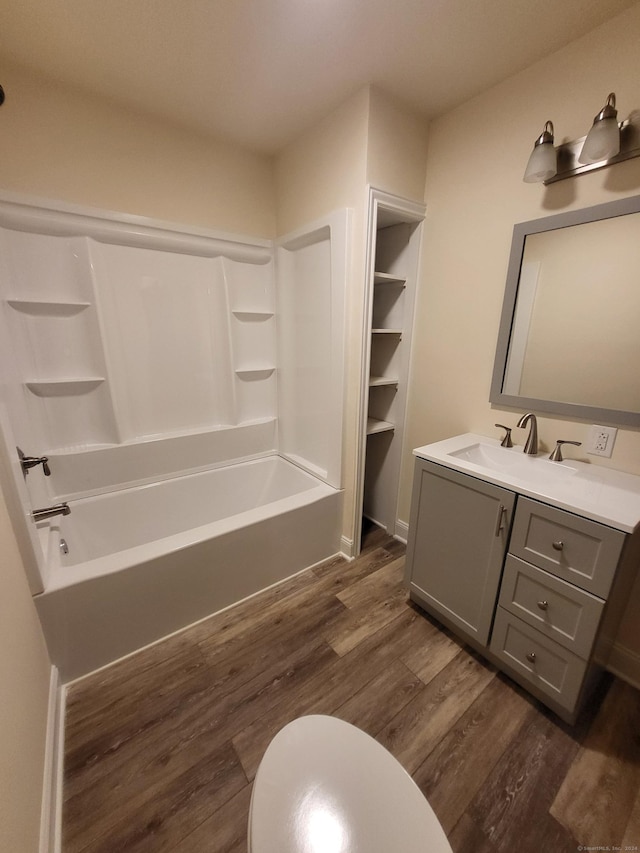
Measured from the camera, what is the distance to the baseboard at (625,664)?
1374 millimetres

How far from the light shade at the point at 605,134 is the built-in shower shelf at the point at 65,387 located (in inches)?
93.8

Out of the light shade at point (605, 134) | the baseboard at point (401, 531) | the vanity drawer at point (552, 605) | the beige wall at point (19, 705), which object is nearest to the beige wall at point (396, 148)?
the light shade at point (605, 134)

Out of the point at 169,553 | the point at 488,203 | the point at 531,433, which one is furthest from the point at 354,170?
the point at 169,553

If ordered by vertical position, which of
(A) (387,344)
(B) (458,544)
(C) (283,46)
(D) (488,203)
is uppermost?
(C) (283,46)

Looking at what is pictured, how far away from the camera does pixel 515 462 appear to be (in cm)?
151

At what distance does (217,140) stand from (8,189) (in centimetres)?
112

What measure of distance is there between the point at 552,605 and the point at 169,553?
1532 mm

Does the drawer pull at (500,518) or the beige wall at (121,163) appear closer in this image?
the drawer pull at (500,518)

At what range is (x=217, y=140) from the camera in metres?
1.98

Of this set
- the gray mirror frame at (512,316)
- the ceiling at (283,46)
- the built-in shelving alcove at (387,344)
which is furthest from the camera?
the built-in shelving alcove at (387,344)

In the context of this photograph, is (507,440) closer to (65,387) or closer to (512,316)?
(512,316)

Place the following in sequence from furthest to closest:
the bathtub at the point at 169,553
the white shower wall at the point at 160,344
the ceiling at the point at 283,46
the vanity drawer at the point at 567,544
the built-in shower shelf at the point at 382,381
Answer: the built-in shower shelf at the point at 382,381 → the white shower wall at the point at 160,344 → the bathtub at the point at 169,553 → the ceiling at the point at 283,46 → the vanity drawer at the point at 567,544

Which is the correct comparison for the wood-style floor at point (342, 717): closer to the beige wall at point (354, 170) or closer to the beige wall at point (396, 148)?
the beige wall at point (354, 170)

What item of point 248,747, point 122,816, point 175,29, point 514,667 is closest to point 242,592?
point 248,747
